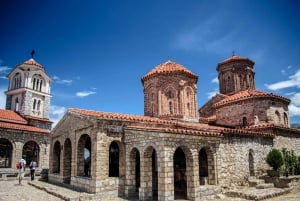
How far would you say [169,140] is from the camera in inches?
369

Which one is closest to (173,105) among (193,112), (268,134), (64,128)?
(193,112)

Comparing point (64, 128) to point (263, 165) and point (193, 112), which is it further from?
point (263, 165)

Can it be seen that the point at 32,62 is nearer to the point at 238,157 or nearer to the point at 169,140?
the point at 169,140

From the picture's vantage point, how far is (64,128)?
48.3 feet

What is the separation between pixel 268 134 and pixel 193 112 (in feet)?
16.0

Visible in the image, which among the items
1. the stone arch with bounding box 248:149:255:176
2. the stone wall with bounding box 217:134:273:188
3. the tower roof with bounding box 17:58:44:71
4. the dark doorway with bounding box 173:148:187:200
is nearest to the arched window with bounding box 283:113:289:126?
the stone wall with bounding box 217:134:273:188

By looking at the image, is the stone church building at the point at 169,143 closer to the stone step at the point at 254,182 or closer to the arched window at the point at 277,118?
the arched window at the point at 277,118

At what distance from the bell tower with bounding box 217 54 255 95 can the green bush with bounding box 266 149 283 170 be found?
30.4 ft

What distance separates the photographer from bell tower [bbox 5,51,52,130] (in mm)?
26188

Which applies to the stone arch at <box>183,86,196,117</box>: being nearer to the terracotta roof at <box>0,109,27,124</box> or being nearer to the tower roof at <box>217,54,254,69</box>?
the tower roof at <box>217,54,254,69</box>

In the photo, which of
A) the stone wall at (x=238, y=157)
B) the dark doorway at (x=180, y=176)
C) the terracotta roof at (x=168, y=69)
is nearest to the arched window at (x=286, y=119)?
the stone wall at (x=238, y=157)

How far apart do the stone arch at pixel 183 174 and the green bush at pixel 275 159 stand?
4907mm

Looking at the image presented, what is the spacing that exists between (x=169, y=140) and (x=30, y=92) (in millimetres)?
22391

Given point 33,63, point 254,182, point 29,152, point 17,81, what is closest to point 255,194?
point 254,182
